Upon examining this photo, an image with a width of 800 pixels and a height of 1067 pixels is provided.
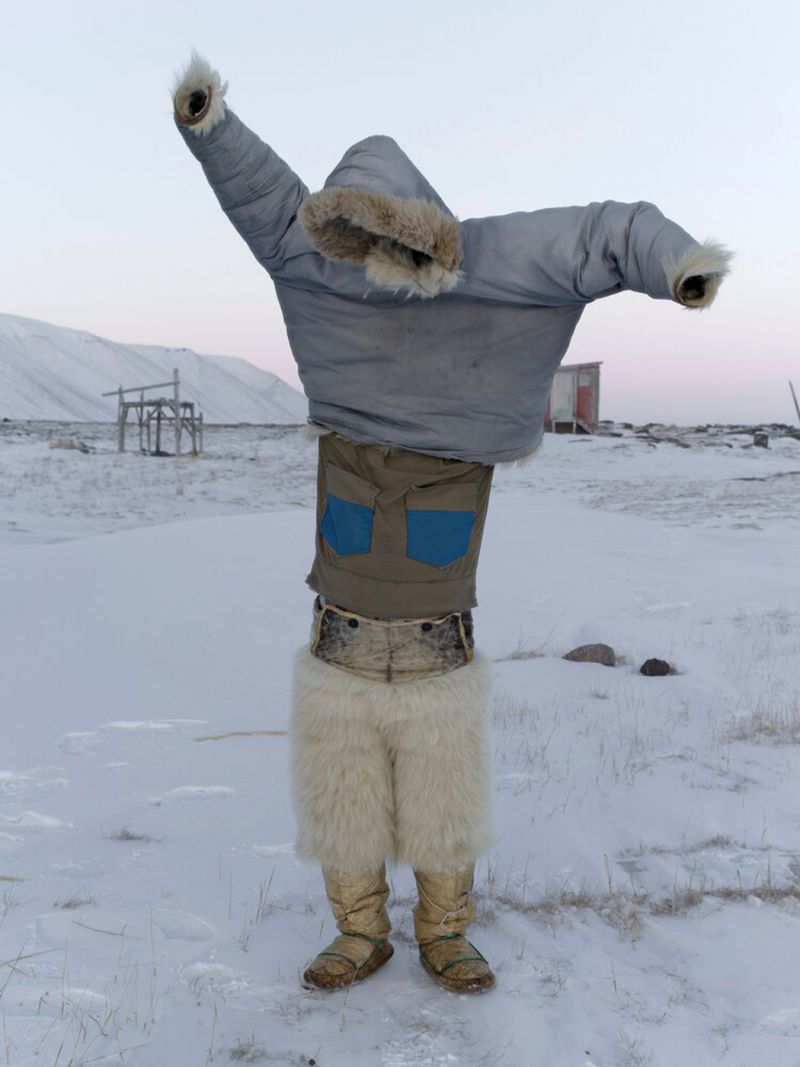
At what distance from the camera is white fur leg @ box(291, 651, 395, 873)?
2.37m

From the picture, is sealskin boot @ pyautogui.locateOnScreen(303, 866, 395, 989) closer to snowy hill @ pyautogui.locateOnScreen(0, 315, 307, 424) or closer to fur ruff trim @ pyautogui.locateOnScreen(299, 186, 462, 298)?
fur ruff trim @ pyautogui.locateOnScreen(299, 186, 462, 298)

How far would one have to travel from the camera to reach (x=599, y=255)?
6.85ft

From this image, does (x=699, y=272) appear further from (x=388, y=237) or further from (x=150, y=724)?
(x=150, y=724)

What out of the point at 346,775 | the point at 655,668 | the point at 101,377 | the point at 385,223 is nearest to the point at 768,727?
the point at 655,668

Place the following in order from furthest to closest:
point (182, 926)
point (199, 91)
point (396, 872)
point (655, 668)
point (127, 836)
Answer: point (655, 668), point (127, 836), point (396, 872), point (182, 926), point (199, 91)

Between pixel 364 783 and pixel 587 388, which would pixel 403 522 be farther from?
pixel 587 388

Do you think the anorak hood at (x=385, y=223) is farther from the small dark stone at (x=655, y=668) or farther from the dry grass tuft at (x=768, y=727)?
the small dark stone at (x=655, y=668)

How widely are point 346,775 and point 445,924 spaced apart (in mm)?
494

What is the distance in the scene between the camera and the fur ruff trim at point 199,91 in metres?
2.06

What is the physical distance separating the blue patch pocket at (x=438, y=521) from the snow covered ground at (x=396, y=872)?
1126mm

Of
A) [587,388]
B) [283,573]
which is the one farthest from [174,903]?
[587,388]

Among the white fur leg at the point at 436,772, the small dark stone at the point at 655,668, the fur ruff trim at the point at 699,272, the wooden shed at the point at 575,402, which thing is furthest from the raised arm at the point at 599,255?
the wooden shed at the point at 575,402

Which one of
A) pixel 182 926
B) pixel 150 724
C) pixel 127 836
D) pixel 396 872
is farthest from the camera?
pixel 150 724

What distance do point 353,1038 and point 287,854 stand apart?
0.98 meters
